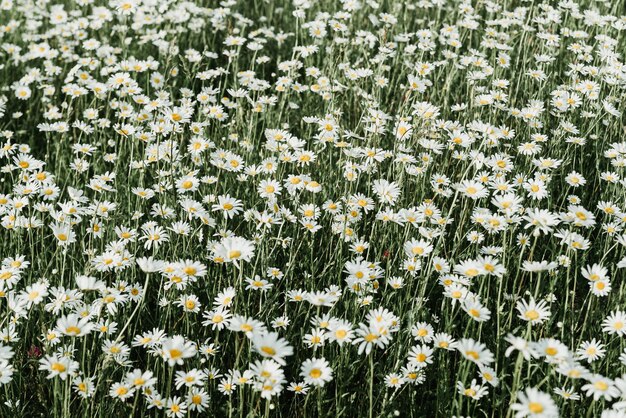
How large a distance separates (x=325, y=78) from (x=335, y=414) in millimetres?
2407

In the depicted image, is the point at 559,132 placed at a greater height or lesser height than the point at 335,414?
greater

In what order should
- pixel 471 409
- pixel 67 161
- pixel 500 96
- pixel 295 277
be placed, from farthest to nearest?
1. pixel 67 161
2. pixel 500 96
3. pixel 295 277
4. pixel 471 409

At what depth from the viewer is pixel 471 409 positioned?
225cm

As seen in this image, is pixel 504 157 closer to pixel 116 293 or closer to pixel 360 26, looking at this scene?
pixel 116 293

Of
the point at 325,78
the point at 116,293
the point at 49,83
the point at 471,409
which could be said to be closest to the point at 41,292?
the point at 116,293

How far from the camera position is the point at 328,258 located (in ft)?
8.90

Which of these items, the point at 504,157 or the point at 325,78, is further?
the point at 325,78

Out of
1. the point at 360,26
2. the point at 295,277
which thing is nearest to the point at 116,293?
the point at 295,277

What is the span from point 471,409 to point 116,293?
1332mm

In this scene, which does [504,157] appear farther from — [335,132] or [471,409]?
[471,409]

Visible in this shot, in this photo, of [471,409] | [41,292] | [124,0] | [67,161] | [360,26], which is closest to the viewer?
[41,292]

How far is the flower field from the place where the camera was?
1992 mm

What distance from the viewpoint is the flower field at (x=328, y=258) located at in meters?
1.99

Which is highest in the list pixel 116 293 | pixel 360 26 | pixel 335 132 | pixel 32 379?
pixel 360 26
